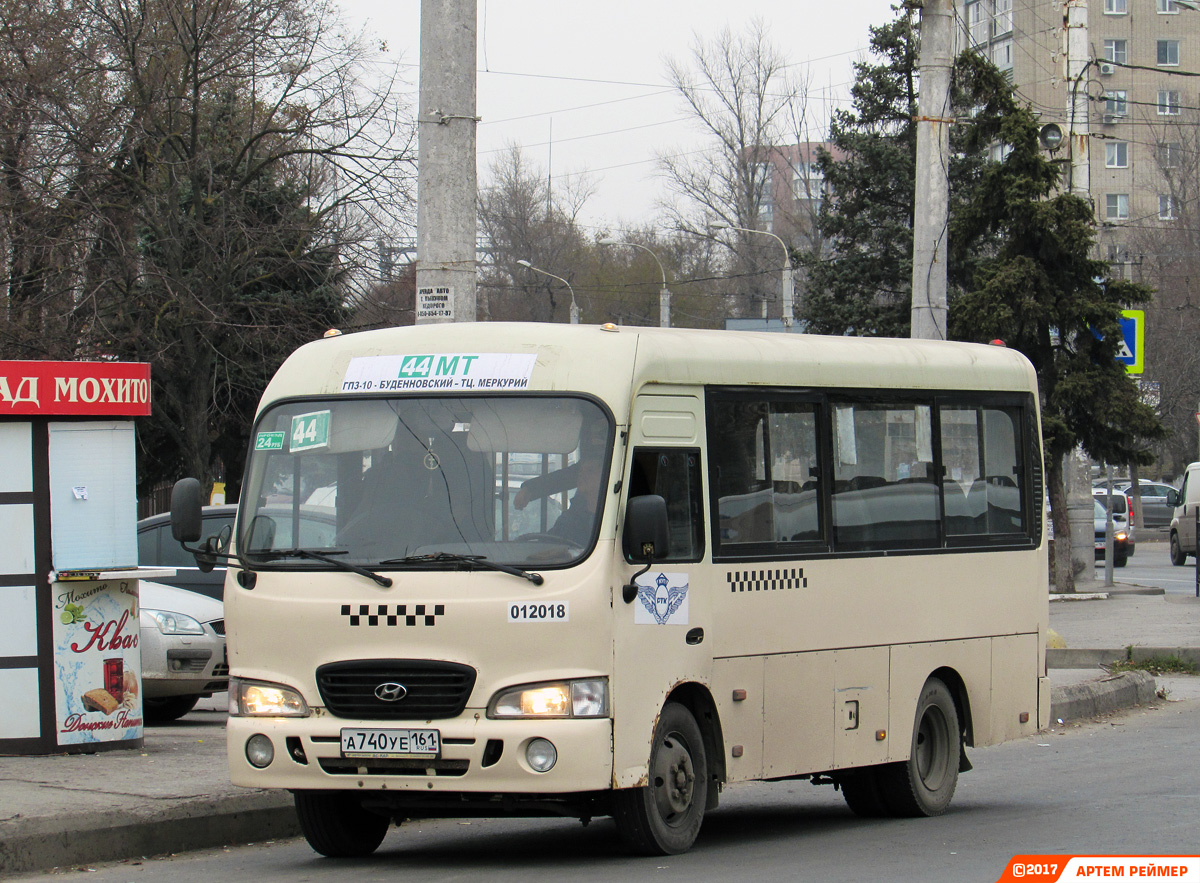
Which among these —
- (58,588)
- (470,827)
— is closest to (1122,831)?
(470,827)

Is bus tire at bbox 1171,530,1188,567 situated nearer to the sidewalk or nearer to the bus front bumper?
the sidewalk

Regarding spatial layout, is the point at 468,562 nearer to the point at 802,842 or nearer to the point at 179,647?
the point at 802,842

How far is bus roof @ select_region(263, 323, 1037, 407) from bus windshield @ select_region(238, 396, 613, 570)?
15cm

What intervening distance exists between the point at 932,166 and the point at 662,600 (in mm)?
9487

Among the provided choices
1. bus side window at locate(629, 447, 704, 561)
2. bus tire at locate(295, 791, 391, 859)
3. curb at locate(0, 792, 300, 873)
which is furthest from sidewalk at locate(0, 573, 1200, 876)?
bus side window at locate(629, 447, 704, 561)

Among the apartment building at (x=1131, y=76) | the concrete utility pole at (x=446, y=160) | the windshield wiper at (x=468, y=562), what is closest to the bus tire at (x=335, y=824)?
the windshield wiper at (x=468, y=562)

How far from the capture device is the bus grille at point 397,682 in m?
7.20

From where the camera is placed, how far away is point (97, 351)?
2966cm

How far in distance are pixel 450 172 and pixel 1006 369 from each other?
12.5ft

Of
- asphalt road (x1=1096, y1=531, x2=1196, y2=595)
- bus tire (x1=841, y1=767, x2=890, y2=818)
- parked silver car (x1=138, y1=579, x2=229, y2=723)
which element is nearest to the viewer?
bus tire (x1=841, y1=767, x2=890, y2=818)

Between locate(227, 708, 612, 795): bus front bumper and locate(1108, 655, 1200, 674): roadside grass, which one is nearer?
locate(227, 708, 612, 795): bus front bumper

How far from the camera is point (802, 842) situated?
8.55 meters

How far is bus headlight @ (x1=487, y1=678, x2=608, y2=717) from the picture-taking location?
713 centimetres

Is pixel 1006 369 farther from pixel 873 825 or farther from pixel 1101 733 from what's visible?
pixel 1101 733
